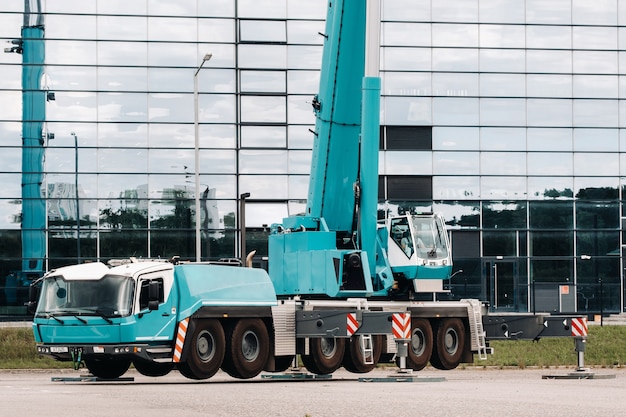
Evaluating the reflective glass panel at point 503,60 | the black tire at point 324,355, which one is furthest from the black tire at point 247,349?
the reflective glass panel at point 503,60

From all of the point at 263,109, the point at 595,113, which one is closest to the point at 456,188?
the point at 595,113

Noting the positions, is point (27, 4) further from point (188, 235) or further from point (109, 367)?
point (109, 367)

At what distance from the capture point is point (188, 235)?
58.8 meters

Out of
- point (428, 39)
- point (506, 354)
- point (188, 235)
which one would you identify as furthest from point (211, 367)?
point (428, 39)

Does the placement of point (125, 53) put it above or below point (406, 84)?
above

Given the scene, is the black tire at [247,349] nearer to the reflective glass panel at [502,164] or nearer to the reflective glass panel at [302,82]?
the reflective glass panel at [302,82]

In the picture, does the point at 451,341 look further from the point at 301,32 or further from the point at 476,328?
the point at 301,32

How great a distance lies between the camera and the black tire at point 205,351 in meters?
28.9

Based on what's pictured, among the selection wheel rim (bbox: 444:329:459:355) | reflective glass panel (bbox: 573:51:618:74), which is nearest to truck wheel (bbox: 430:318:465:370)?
wheel rim (bbox: 444:329:459:355)

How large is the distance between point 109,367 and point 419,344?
648 cm

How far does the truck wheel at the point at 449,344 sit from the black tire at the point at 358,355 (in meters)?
1.53

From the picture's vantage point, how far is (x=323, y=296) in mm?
31812

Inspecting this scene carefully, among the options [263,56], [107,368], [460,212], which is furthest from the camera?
[460,212]

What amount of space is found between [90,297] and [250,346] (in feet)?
10.8
